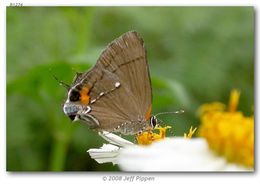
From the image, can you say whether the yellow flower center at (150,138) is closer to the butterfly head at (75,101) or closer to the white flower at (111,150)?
the white flower at (111,150)

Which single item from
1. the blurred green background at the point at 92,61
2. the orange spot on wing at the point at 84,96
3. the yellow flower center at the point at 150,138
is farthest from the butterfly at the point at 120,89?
the blurred green background at the point at 92,61

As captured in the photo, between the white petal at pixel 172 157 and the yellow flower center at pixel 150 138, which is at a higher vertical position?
the yellow flower center at pixel 150 138

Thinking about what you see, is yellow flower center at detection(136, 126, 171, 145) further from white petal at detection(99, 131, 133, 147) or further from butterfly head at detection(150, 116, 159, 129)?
butterfly head at detection(150, 116, 159, 129)

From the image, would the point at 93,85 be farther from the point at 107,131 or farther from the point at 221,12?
the point at 221,12

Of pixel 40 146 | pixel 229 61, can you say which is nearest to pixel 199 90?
pixel 229 61

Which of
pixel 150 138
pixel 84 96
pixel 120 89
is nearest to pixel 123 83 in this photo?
pixel 120 89
